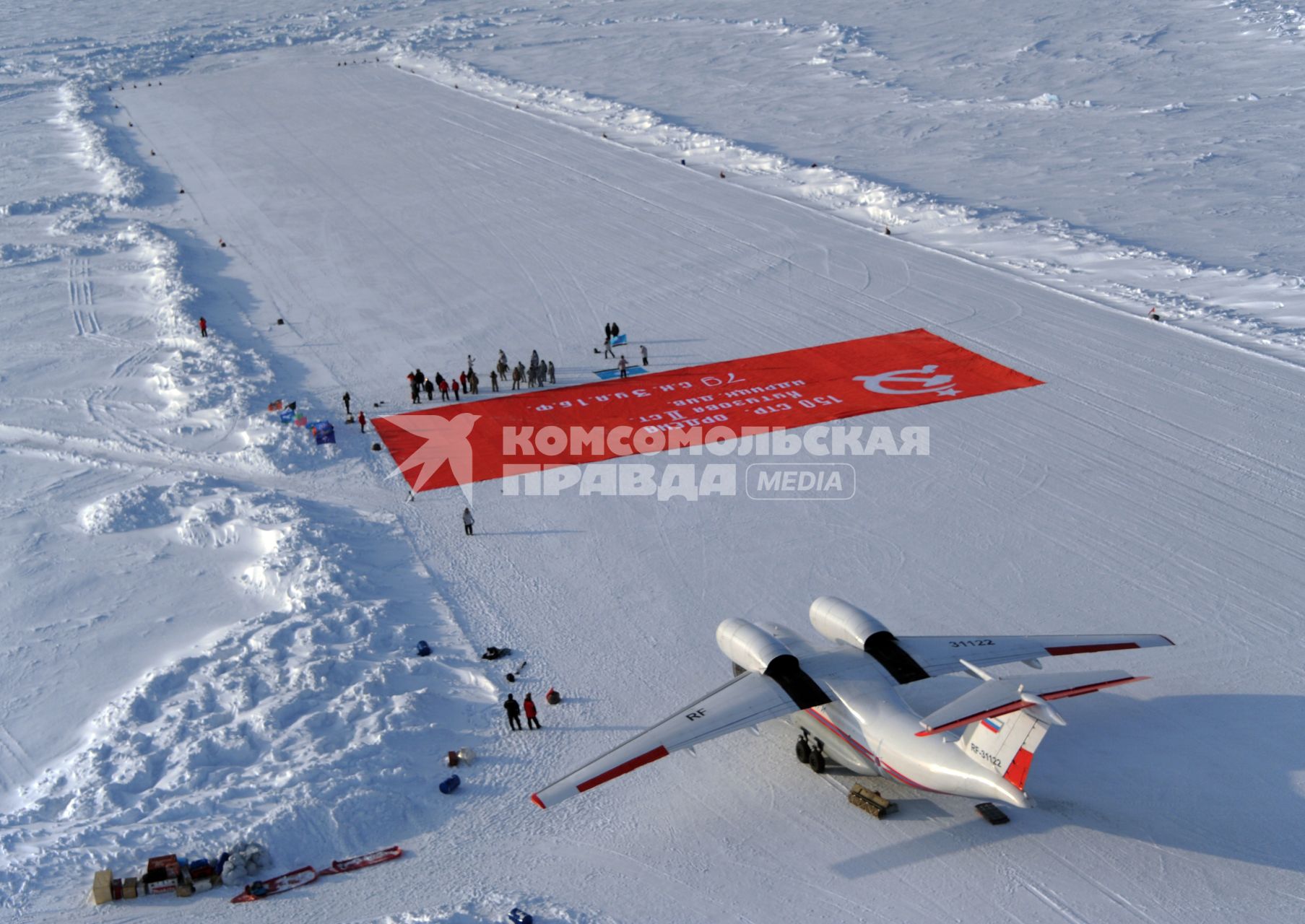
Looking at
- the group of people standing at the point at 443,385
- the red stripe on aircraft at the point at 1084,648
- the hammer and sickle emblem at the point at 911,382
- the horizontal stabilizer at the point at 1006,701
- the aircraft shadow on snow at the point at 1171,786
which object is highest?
the horizontal stabilizer at the point at 1006,701

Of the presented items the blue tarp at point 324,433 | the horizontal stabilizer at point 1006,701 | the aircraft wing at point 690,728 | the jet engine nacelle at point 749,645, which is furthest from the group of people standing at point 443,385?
the horizontal stabilizer at point 1006,701

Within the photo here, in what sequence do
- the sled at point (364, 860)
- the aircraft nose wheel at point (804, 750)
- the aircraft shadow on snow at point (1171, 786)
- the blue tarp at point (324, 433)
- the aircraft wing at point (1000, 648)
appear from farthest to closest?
the blue tarp at point (324, 433)
the aircraft wing at point (1000, 648)
the aircraft nose wheel at point (804, 750)
the sled at point (364, 860)
the aircraft shadow on snow at point (1171, 786)

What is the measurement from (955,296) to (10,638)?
37285mm

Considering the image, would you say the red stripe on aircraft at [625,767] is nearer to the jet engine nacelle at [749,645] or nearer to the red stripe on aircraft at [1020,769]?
the jet engine nacelle at [749,645]

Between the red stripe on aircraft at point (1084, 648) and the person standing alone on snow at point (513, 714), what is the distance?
11.3 metres

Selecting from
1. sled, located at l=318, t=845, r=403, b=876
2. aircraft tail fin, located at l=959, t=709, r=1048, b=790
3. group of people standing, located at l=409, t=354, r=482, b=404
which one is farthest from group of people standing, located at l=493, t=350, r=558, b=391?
aircraft tail fin, located at l=959, t=709, r=1048, b=790

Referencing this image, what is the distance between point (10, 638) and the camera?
93.7 feet

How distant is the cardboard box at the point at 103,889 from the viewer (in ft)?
66.1

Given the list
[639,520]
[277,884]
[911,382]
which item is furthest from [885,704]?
[911,382]

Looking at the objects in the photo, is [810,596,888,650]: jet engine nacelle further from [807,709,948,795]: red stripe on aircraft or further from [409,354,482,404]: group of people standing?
[409,354,482,404]: group of people standing

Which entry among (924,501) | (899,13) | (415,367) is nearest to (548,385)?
(415,367)

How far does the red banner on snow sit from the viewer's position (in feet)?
123

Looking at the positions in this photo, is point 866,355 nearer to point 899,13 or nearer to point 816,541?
point 816,541

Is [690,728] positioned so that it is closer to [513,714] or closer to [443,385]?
[513,714]
